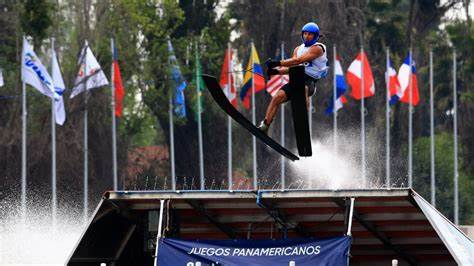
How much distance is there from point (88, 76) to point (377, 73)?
19.6 metres

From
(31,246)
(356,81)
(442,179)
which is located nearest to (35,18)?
(356,81)

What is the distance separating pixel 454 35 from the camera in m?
72.2

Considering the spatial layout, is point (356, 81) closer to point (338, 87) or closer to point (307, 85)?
point (338, 87)

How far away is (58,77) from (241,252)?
32.4 metres

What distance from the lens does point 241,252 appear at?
1744 cm

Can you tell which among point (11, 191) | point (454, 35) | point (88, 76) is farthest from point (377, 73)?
point (11, 191)

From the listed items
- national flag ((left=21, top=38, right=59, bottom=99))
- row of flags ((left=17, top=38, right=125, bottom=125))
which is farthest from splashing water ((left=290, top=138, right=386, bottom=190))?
national flag ((left=21, top=38, right=59, bottom=99))

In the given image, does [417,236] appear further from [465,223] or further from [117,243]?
[465,223]

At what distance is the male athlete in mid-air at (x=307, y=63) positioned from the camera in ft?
55.5

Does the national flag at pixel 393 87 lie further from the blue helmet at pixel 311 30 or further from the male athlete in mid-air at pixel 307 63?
the blue helmet at pixel 311 30

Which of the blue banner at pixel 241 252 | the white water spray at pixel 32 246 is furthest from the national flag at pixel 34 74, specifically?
the blue banner at pixel 241 252

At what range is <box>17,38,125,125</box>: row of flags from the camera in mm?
47375

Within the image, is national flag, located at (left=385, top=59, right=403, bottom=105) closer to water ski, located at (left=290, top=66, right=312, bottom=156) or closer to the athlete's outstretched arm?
water ski, located at (left=290, top=66, right=312, bottom=156)

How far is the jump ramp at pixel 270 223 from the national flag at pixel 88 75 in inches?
1259
